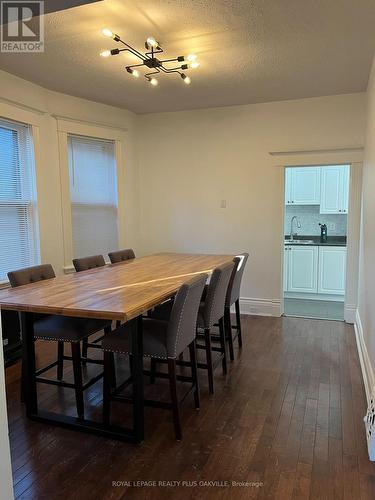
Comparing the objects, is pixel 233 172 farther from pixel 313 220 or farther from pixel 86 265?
pixel 86 265

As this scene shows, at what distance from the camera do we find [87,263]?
3492mm

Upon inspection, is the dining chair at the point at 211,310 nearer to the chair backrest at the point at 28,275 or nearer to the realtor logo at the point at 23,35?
the chair backrest at the point at 28,275

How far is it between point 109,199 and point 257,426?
136 inches

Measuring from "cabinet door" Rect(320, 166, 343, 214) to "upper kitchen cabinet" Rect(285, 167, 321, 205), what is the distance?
0.29 ft

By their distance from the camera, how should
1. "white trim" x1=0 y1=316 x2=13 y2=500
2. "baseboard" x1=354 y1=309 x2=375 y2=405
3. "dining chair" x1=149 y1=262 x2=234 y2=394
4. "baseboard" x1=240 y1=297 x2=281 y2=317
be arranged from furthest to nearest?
"baseboard" x1=240 y1=297 x2=281 y2=317, "dining chair" x1=149 y1=262 x2=234 y2=394, "baseboard" x1=354 y1=309 x2=375 y2=405, "white trim" x1=0 y1=316 x2=13 y2=500

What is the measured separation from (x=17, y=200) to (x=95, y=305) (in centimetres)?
228

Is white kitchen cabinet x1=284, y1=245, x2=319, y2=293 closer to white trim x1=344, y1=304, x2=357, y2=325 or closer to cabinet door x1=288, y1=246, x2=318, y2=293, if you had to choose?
cabinet door x1=288, y1=246, x2=318, y2=293

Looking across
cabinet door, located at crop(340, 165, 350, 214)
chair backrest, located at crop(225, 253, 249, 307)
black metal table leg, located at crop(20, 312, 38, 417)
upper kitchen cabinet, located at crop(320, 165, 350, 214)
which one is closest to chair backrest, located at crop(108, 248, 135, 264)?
chair backrest, located at crop(225, 253, 249, 307)

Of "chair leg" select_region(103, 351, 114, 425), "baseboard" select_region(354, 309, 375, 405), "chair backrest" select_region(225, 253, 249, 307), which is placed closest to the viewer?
"chair leg" select_region(103, 351, 114, 425)

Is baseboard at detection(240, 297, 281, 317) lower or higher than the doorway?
lower

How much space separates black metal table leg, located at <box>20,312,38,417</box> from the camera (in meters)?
2.42

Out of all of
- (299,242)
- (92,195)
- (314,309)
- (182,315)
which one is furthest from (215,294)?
(299,242)

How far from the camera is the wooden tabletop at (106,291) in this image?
2.02m

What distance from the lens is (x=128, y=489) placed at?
1833 millimetres
